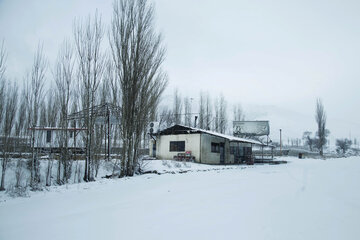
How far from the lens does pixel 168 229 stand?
11.4 ft

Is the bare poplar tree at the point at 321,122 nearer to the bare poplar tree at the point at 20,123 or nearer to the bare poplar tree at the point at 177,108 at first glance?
the bare poplar tree at the point at 177,108

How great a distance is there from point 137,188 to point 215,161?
50.5 ft

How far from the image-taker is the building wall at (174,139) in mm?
20059

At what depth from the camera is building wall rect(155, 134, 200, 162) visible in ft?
65.8

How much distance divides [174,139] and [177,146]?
736 millimetres

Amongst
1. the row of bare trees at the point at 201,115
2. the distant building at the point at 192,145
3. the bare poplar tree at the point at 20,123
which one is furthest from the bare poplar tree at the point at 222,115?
the bare poplar tree at the point at 20,123

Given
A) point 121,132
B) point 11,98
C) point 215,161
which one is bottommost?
point 215,161

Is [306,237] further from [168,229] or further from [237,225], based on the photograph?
[168,229]

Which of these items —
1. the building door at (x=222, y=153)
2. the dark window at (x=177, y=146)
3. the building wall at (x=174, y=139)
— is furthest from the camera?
the building door at (x=222, y=153)

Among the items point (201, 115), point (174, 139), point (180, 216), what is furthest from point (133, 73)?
point (201, 115)

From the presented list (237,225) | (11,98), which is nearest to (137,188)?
(237,225)

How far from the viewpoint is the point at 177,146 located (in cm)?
2133

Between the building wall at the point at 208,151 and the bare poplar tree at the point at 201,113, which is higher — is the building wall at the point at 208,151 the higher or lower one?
the lower one

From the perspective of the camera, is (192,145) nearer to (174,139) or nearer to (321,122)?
(174,139)
